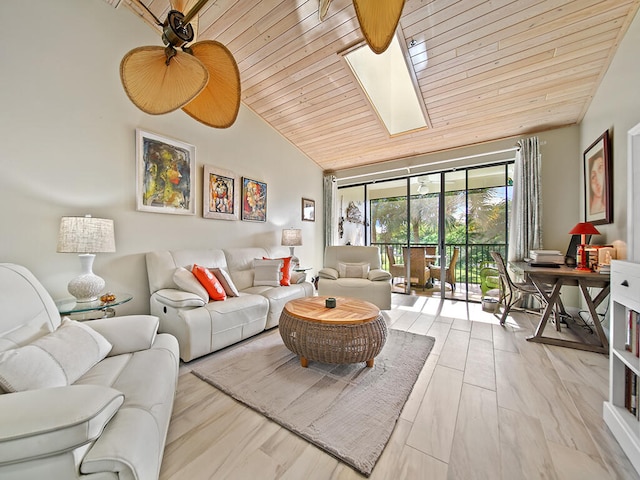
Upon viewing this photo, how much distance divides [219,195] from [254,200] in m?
0.63

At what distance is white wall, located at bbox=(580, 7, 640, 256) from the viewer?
205cm

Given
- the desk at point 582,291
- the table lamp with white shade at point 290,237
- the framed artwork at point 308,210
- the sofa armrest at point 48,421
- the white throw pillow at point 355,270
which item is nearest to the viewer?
the sofa armrest at point 48,421

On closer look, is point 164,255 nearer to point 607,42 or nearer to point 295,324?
point 295,324

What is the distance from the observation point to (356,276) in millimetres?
3898

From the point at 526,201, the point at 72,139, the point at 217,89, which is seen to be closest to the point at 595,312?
the point at 526,201

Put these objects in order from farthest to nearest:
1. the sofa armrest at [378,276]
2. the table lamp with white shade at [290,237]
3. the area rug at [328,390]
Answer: the table lamp with white shade at [290,237], the sofa armrest at [378,276], the area rug at [328,390]

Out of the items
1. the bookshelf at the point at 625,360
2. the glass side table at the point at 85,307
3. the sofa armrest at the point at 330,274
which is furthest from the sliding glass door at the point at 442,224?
the glass side table at the point at 85,307

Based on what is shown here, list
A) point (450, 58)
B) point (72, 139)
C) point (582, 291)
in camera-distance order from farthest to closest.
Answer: point (450, 58), point (582, 291), point (72, 139)

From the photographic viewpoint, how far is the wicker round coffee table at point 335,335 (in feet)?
6.10

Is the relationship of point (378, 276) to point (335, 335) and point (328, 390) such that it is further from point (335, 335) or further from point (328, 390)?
point (328, 390)

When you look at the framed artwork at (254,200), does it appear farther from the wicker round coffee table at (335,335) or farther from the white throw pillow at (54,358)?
the white throw pillow at (54,358)

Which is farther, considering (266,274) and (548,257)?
(266,274)

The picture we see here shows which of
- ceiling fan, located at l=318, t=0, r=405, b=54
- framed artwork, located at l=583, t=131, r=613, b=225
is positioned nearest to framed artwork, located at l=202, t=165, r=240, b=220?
ceiling fan, located at l=318, t=0, r=405, b=54

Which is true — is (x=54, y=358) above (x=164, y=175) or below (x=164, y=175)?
below
